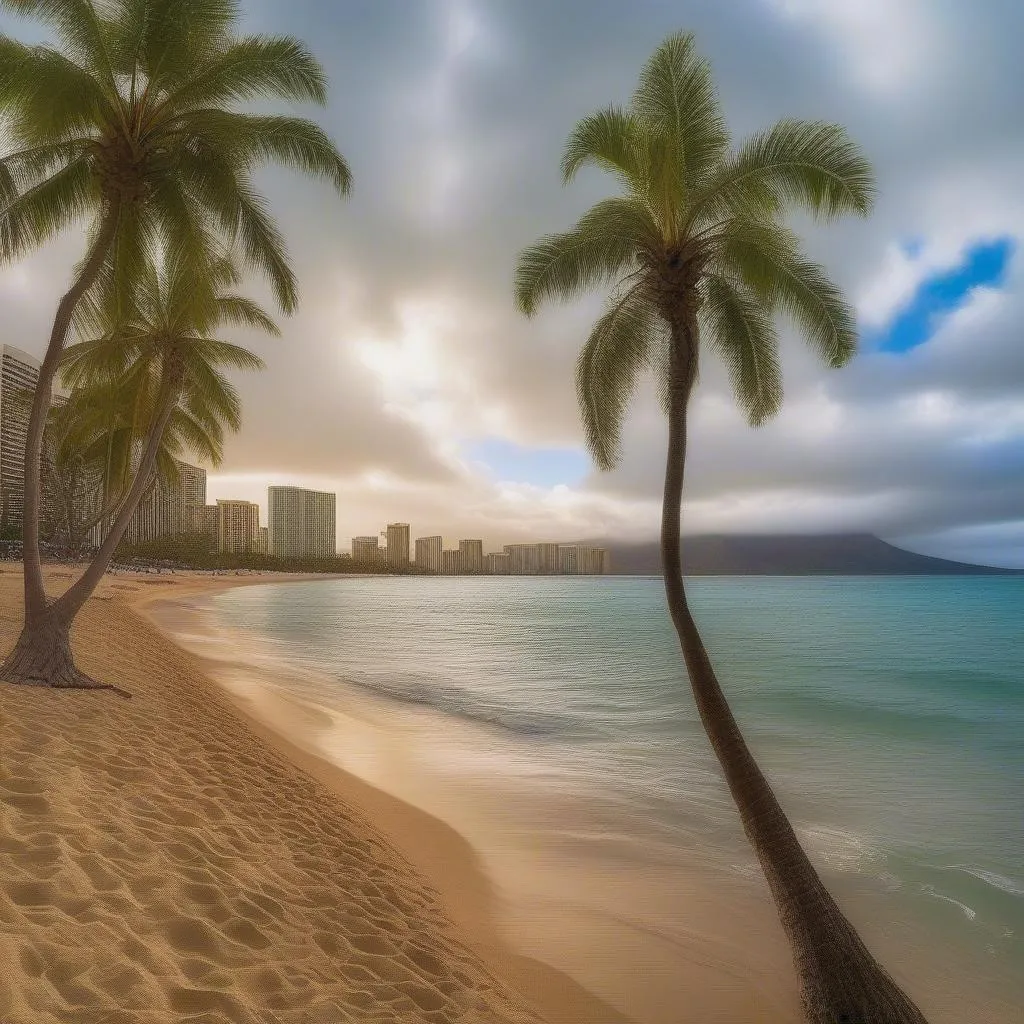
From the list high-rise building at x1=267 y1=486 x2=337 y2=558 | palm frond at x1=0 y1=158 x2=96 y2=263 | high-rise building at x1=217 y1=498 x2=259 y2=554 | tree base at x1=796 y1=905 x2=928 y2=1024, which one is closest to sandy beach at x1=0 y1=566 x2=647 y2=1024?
tree base at x1=796 y1=905 x2=928 y2=1024

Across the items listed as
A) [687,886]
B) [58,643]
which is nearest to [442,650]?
[58,643]

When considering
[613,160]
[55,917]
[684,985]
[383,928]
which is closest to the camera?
[55,917]

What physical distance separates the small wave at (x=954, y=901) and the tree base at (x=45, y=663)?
35.8ft

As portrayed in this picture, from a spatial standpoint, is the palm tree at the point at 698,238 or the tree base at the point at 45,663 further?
the tree base at the point at 45,663

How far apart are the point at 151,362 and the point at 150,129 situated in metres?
8.24

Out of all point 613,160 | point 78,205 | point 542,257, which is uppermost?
point 78,205

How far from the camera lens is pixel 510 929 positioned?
18.3 feet

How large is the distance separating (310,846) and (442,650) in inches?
1035

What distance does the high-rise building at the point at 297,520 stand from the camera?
179 m

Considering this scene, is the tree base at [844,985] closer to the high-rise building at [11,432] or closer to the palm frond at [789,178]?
the palm frond at [789,178]

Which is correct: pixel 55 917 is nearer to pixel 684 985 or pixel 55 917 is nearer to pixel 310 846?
pixel 310 846

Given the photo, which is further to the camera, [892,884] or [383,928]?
[892,884]

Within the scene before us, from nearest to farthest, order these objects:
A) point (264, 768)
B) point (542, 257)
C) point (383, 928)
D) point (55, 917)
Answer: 1. point (55, 917)
2. point (383, 928)
3. point (542, 257)
4. point (264, 768)

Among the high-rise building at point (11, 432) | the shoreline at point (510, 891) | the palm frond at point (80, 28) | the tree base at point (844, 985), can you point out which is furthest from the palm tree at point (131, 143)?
the high-rise building at point (11, 432)
